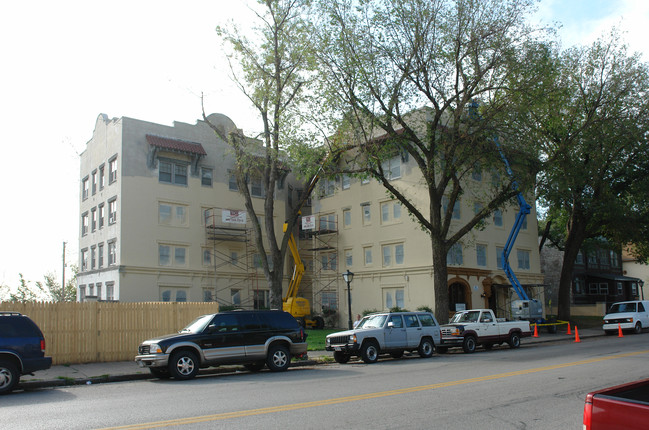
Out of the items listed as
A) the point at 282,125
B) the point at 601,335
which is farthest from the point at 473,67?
the point at 601,335

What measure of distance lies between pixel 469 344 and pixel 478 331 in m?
0.74

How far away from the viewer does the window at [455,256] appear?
36781 millimetres

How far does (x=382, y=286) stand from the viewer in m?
38.8

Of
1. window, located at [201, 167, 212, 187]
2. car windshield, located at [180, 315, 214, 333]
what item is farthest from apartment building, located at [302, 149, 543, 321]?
car windshield, located at [180, 315, 214, 333]

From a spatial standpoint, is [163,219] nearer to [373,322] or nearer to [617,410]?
[373,322]

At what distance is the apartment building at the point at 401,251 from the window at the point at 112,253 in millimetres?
13683

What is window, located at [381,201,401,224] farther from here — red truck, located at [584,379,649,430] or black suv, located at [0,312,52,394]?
red truck, located at [584,379,649,430]

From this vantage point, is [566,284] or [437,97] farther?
[566,284]

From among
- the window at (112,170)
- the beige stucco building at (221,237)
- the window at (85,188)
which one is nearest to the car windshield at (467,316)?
the beige stucco building at (221,237)

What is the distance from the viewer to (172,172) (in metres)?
39.1

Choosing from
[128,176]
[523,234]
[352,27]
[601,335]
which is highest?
[352,27]

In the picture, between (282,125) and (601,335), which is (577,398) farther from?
(601,335)

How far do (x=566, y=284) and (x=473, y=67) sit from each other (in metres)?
19.2

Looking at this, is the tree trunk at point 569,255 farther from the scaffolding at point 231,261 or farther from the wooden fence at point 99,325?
the wooden fence at point 99,325
